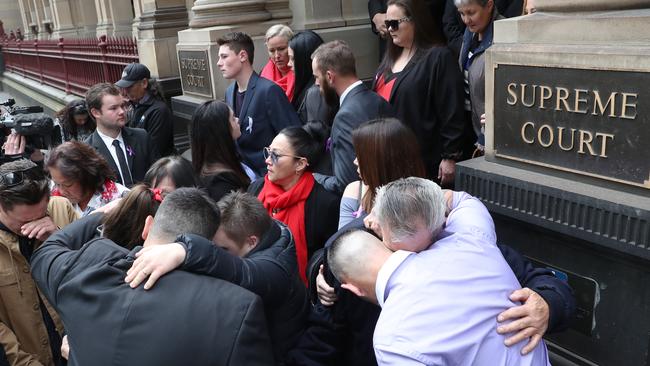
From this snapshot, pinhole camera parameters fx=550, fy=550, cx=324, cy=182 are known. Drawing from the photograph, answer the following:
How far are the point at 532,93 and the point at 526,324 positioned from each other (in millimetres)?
1380

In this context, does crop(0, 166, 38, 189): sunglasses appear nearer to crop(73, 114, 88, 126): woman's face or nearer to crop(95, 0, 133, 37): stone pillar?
crop(73, 114, 88, 126): woman's face

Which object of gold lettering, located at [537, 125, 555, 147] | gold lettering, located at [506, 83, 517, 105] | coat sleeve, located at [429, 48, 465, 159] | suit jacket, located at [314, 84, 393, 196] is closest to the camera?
gold lettering, located at [537, 125, 555, 147]

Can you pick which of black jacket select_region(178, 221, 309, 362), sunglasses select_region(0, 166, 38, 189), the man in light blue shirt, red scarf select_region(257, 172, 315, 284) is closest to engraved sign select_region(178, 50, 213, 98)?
red scarf select_region(257, 172, 315, 284)

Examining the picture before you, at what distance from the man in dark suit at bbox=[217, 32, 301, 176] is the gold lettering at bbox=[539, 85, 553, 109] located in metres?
2.13

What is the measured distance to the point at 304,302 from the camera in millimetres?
2295

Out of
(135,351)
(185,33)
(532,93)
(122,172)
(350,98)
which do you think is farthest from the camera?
(185,33)

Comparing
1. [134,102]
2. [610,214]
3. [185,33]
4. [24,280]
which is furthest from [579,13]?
[185,33]

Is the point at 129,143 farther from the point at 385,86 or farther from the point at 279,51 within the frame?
the point at 385,86

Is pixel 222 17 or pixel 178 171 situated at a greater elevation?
pixel 222 17

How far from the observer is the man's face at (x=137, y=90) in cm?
548

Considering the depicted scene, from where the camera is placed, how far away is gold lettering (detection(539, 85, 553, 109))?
258cm

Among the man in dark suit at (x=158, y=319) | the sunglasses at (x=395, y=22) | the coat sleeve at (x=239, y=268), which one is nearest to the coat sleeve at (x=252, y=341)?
the man in dark suit at (x=158, y=319)

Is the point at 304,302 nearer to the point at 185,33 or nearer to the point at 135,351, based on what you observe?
the point at 135,351

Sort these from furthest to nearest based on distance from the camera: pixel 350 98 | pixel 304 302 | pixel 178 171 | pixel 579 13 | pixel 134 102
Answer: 1. pixel 134 102
2. pixel 350 98
3. pixel 178 171
4. pixel 579 13
5. pixel 304 302
